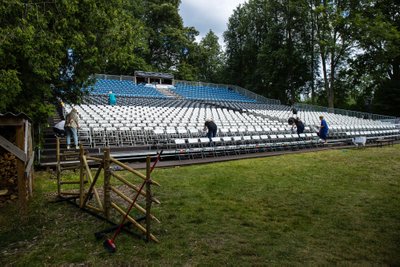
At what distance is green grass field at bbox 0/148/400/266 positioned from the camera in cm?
387

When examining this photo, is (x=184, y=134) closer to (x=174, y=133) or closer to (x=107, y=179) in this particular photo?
(x=174, y=133)

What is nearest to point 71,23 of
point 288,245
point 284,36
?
point 288,245

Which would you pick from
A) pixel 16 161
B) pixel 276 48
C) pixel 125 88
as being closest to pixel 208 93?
pixel 125 88

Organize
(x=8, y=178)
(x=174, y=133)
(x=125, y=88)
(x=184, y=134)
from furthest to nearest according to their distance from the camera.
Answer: (x=125, y=88) → (x=184, y=134) → (x=174, y=133) → (x=8, y=178)

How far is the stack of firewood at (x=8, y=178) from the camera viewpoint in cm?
643

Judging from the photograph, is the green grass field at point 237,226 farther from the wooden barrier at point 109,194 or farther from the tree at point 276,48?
the tree at point 276,48

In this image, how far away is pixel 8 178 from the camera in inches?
260

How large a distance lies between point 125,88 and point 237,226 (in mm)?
26052

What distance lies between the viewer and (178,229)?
482cm

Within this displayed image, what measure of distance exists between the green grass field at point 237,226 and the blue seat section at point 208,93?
79.9 feet

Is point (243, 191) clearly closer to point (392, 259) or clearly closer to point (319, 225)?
point (319, 225)

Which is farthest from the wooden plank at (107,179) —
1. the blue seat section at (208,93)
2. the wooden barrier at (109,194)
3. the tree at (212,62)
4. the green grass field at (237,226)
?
the tree at (212,62)

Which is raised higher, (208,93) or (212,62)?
(212,62)

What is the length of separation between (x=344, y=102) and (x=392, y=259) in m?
39.4
